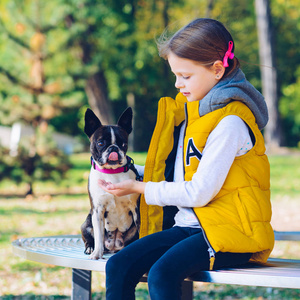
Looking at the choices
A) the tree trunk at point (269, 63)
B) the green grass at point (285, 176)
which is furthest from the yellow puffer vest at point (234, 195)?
the tree trunk at point (269, 63)

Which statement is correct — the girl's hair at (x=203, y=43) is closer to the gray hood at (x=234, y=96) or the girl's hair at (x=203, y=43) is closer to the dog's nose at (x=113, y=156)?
the gray hood at (x=234, y=96)

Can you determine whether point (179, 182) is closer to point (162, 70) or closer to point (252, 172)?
point (252, 172)

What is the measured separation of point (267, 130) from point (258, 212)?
53.2ft

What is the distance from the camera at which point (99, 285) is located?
15.6 ft

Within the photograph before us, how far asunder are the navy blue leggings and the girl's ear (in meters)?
0.75

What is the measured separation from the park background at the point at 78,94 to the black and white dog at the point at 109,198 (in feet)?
2.12

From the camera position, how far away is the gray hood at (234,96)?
2346mm

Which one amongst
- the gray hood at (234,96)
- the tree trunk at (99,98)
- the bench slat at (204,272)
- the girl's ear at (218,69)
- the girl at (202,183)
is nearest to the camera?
the bench slat at (204,272)

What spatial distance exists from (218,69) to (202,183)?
60 centimetres

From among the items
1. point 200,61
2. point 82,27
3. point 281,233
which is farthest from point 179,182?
point 82,27

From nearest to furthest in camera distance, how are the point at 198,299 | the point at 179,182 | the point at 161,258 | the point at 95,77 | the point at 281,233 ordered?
the point at 161,258, the point at 179,182, the point at 281,233, the point at 198,299, the point at 95,77

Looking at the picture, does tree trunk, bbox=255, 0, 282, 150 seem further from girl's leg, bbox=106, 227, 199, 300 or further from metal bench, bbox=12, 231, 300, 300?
girl's leg, bbox=106, 227, 199, 300

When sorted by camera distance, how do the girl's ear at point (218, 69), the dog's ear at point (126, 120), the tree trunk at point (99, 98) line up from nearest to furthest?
1. the girl's ear at point (218, 69)
2. the dog's ear at point (126, 120)
3. the tree trunk at point (99, 98)

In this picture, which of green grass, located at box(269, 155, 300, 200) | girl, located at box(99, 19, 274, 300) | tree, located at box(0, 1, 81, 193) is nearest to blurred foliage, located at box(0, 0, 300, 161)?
tree, located at box(0, 1, 81, 193)
